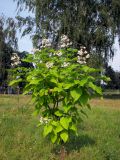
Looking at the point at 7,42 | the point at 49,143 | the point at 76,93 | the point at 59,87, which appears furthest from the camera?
the point at 7,42

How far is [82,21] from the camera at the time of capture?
28484mm

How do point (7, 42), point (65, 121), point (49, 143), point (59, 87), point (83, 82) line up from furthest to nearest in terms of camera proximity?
point (7, 42), point (49, 143), point (65, 121), point (59, 87), point (83, 82)

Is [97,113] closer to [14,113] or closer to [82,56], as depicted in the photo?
[14,113]

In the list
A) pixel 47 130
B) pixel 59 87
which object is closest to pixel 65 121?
pixel 47 130

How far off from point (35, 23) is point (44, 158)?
2302 cm

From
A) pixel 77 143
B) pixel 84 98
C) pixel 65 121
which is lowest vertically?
pixel 77 143

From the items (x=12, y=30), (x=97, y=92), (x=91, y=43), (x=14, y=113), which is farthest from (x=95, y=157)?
(x=12, y=30)

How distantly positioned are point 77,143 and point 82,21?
19291 mm

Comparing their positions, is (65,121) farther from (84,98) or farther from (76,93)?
(76,93)

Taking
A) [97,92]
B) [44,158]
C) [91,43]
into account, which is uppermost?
[91,43]

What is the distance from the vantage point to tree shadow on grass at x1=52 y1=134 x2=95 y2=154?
9.47m

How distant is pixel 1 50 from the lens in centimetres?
4806

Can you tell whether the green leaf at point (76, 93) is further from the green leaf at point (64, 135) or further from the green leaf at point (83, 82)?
the green leaf at point (64, 135)

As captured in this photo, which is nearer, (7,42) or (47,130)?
(47,130)
